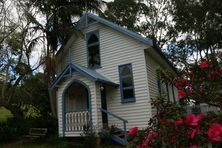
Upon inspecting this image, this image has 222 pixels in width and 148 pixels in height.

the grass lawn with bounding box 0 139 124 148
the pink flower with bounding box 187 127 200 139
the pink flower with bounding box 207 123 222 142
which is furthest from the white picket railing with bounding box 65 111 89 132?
the pink flower with bounding box 207 123 222 142

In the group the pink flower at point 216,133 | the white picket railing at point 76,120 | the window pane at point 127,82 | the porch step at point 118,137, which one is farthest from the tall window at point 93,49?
the pink flower at point 216,133

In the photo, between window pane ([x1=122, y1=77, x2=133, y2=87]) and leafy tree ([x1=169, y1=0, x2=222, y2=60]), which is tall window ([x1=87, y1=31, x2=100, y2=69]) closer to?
window pane ([x1=122, y1=77, x2=133, y2=87])

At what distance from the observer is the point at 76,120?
1210cm

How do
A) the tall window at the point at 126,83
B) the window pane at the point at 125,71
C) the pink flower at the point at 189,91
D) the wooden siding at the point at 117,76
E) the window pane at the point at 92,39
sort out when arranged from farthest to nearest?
the window pane at the point at 92,39 < the window pane at the point at 125,71 < the tall window at the point at 126,83 < the wooden siding at the point at 117,76 < the pink flower at the point at 189,91

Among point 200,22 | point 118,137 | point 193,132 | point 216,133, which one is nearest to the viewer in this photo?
point 216,133

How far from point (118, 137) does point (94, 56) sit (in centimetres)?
547

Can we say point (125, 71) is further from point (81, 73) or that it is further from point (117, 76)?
point (81, 73)

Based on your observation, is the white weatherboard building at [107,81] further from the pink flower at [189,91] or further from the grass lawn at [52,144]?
the pink flower at [189,91]

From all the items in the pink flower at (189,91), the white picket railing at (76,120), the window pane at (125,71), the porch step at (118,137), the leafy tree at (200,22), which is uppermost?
the leafy tree at (200,22)

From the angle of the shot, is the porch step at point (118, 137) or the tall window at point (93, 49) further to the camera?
the tall window at point (93, 49)

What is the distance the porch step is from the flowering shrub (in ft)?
24.5

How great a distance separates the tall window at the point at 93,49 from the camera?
573 inches

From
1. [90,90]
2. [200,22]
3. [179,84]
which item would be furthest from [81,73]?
[200,22]

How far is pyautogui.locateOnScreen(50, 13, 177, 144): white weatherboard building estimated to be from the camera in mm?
12008
